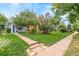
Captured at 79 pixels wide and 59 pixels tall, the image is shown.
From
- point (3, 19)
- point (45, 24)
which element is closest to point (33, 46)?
point (45, 24)

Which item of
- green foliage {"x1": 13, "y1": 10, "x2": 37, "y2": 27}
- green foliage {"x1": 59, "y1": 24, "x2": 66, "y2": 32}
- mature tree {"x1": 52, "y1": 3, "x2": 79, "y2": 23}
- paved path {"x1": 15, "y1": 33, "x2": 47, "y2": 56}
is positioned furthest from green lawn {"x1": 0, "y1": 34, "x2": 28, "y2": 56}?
mature tree {"x1": 52, "y1": 3, "x2": 79, "y2": 23}

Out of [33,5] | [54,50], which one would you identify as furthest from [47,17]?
[54,50]

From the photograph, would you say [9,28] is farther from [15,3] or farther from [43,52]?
[43,52]

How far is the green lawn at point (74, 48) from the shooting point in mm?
2266

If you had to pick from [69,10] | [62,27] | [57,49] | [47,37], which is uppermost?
[69,10]

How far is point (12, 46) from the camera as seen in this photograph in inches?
90.0

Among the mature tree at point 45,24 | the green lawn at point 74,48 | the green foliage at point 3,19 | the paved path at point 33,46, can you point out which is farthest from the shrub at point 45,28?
the green foliage at point 3,19

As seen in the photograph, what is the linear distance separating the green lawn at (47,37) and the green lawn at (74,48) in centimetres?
10

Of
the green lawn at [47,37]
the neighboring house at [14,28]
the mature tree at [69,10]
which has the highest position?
the mature tree at [69,10]

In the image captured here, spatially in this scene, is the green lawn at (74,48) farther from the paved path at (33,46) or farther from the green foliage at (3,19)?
the green foliage at (3,19)

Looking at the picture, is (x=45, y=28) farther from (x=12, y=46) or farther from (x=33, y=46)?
(x=12, y=46)

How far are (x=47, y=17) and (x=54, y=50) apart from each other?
1.14ft

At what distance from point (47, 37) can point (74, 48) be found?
0.30 metres

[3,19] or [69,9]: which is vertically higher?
[69,9]
